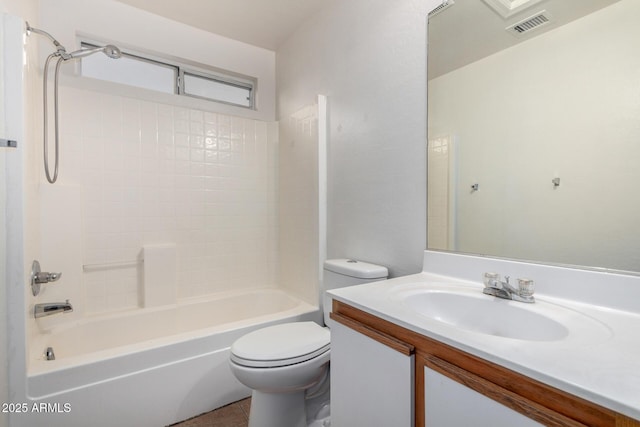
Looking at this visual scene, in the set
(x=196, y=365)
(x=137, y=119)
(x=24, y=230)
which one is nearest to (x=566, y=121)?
(x=196, y=365)

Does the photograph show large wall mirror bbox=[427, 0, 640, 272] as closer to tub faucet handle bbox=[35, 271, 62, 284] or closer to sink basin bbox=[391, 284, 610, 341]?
sink basin bbox=[391, 284, 610, 341]

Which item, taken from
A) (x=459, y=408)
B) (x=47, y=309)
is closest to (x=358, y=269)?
(x=459, y=408)

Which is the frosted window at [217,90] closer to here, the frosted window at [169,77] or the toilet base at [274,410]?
the frosted window at [169,77]

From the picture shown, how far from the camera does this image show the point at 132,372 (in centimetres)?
144

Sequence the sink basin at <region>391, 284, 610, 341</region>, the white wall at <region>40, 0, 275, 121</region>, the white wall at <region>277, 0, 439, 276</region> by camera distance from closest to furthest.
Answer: the sink basin at <region>391, 284, 610, 341</region> → the white wall at <region>277, 0, 439, 276</region> → the white wall at <region>40, 0, 275, 121</region>

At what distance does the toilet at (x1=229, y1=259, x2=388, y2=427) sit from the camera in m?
1.24

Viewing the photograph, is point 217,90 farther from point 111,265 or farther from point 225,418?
point 225,418

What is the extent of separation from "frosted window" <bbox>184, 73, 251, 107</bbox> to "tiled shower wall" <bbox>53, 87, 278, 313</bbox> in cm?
23

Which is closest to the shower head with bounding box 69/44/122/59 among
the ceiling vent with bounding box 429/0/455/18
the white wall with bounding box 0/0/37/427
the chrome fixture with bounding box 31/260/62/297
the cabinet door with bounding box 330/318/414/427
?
the white wall with bounding box 0/0/37/427

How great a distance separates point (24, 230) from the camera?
1.24 m

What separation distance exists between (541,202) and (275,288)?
2050 millimetres

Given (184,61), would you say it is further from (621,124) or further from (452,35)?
(621,124)

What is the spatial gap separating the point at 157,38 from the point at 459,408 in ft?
8.87

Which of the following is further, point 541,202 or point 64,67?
point 64,67
